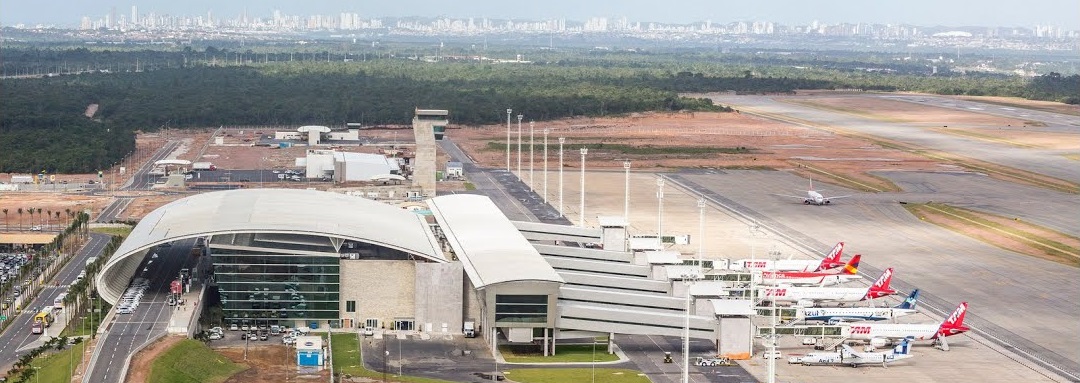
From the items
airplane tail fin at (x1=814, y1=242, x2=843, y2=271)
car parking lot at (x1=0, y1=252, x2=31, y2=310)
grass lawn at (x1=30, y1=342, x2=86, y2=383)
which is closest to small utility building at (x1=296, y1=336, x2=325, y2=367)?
grass lawn at (x1=30, y1=342, x2=86, y2=383)

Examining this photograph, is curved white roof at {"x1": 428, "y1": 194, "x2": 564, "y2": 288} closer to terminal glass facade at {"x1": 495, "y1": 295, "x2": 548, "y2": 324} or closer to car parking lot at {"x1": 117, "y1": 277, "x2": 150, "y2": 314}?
terminal glass facade at {"x1": 495, "y1": 295, "x2": 548, "y2": 324}

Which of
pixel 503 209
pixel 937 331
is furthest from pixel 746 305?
pixel 503 209

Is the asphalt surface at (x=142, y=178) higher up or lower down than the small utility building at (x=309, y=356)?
lower down

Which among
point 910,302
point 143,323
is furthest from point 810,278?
point 143,323

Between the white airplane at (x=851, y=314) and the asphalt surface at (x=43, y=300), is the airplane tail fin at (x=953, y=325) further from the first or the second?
the asphalt surface at (x=43, y=300)

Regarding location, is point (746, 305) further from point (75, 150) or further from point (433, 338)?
point (75, 150)

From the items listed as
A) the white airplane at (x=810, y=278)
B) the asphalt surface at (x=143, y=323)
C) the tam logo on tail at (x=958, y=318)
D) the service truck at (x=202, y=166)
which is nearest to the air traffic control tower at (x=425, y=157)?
the service truck at (x=202, y=166)
